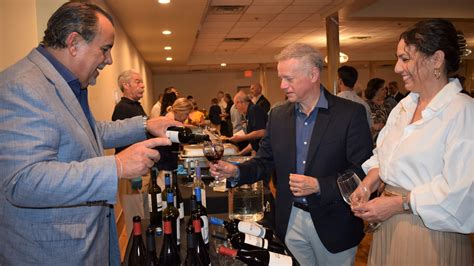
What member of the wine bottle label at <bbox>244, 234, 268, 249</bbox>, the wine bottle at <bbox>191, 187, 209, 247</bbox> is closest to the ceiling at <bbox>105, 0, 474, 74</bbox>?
the wine bottle at <bbox>191, 187, 209, 247</bbox>

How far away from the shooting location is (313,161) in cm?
176

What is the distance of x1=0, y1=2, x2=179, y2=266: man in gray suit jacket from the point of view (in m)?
1.09

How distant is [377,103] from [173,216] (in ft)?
13.9

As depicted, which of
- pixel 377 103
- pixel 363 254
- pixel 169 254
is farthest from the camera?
pixel 377 103

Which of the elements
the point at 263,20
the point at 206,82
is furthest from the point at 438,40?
the point at 206,82

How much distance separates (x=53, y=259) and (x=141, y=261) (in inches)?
11.4

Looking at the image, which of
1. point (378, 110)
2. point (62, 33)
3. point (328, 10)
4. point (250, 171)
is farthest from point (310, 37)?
point (62, 33)

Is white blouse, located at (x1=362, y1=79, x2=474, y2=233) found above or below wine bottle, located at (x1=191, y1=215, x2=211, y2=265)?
above

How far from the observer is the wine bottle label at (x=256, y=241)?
118cm

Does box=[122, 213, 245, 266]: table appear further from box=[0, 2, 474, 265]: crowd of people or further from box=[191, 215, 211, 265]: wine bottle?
box=[0, 2, 474, 265]: crowd of people

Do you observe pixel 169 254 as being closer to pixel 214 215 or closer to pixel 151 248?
pixel 151 248

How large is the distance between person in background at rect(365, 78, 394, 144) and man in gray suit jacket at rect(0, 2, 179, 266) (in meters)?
3.87

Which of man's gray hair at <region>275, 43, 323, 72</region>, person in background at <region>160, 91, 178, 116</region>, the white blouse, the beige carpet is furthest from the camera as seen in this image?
person in background at <region>160, 91, 178, 116</region>

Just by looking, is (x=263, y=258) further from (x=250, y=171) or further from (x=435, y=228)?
(x=250, y=171)
